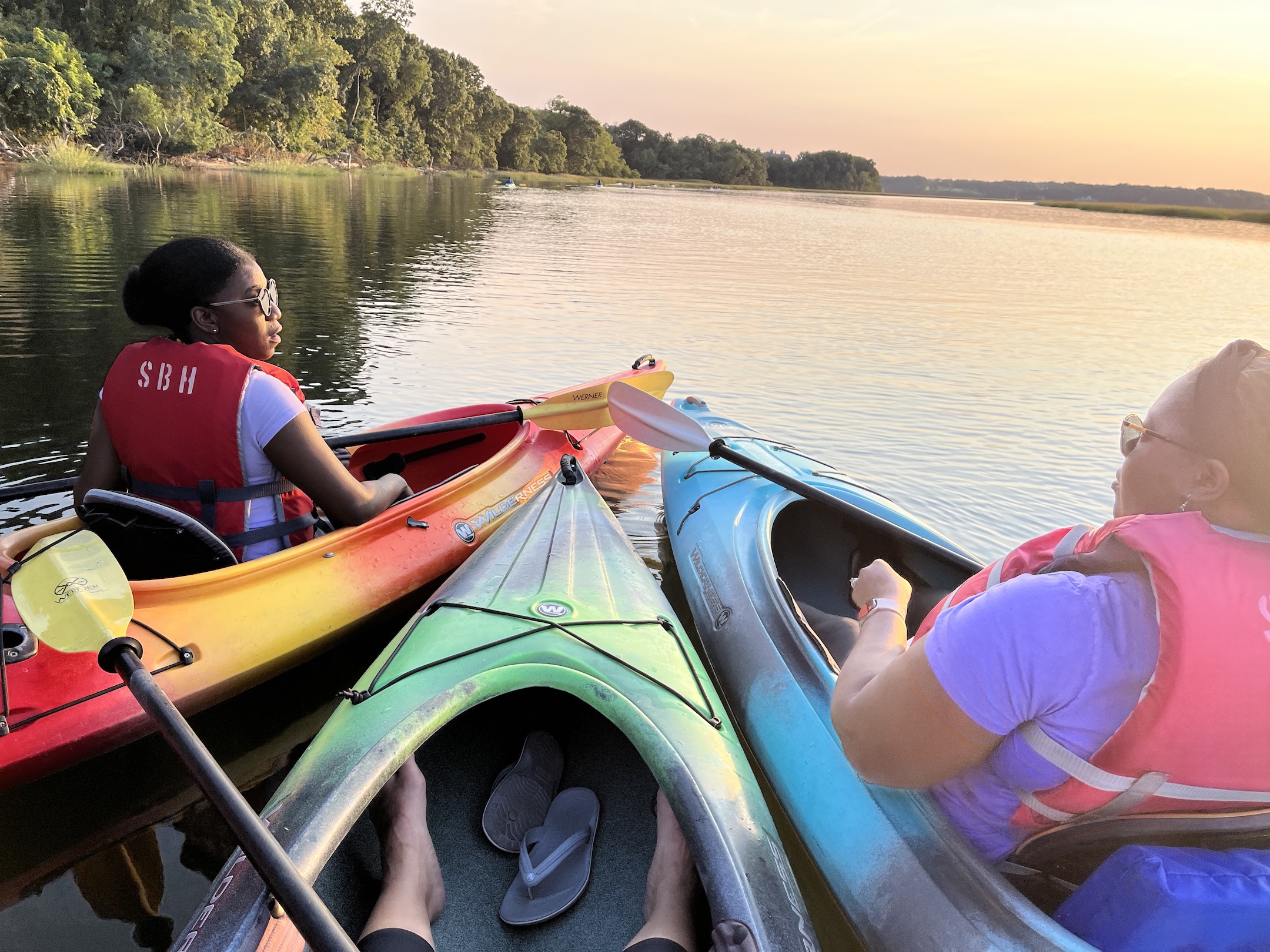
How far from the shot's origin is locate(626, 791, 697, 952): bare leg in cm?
178

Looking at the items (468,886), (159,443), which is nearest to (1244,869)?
(468,886)

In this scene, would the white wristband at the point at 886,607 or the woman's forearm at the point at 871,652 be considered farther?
the white wristband at the point at 886,607

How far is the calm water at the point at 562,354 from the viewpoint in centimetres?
254

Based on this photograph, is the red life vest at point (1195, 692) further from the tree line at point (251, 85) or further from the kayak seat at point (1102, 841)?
the tree line at point (251, 85)

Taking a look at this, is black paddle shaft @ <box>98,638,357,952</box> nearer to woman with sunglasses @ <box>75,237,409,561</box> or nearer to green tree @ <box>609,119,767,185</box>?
woman with sunglasses @ <box>75,237,409,561</box>

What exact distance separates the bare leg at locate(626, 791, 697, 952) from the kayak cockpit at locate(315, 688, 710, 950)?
0.08 m

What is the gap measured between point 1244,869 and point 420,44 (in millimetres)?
73471

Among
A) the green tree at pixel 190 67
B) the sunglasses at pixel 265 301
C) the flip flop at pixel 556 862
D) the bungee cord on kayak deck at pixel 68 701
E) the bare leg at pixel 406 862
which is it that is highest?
the green tree at pixel 190 67

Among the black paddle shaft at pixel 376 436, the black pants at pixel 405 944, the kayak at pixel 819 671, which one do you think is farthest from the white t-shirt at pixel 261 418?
the kayak at pixel 819 671

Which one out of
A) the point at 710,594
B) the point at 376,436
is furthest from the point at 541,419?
the point at 710,594

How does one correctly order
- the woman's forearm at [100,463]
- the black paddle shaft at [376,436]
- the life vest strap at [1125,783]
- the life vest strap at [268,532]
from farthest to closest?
the black paddle shaft at [376,436] → the life vest strap at [268,532] → the woman's forearm at [100,463] → the life vest strap at [1125,783]

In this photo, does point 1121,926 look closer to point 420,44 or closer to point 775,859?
point 775,859

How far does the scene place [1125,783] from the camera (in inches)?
54.1

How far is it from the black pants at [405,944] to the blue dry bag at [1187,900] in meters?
0.81
